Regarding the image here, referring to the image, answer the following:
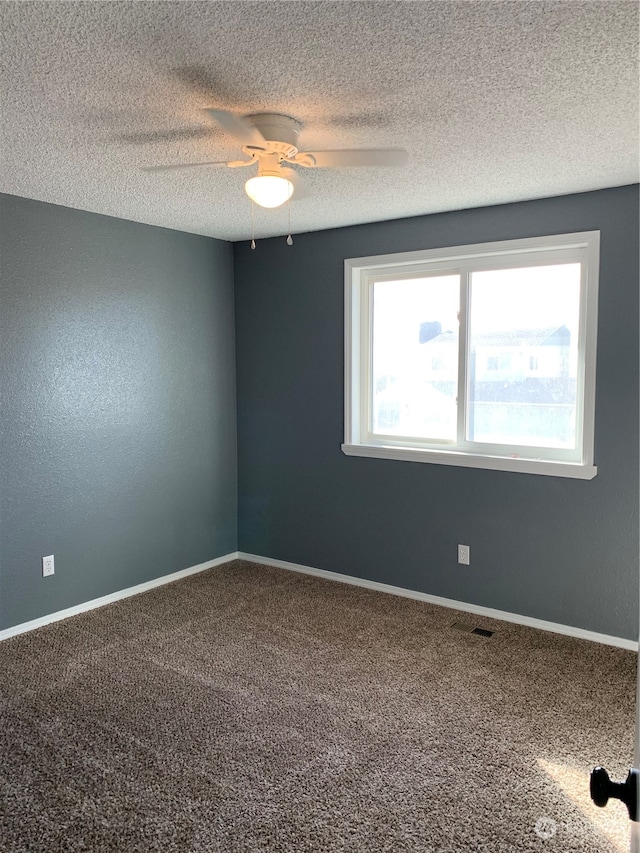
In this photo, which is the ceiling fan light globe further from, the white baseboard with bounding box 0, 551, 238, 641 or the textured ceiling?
the white baseboard with bounding box 0, 551, 238, 641

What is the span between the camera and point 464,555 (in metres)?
4.00

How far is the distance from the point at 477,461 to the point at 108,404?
7.52 feet

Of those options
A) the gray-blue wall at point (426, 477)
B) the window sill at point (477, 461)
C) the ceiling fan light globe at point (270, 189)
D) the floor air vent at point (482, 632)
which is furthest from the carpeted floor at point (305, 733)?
the ceiling fan light globe at point (270, 189)

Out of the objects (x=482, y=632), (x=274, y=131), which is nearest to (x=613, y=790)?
(x=274, y=131)

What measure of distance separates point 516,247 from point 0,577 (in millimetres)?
3387

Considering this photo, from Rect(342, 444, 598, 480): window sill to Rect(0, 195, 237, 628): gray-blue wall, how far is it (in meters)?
1.17

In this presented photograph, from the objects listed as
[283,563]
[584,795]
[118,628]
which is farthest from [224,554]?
[584,795]

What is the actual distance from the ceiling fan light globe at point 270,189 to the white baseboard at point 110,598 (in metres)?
2.74

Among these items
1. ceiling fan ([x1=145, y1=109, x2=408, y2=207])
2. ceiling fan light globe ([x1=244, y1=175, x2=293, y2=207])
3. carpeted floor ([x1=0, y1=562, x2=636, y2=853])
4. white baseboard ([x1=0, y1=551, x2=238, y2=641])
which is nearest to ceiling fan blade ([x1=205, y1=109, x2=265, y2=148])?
ceiling fan ([x1=145, y1=109, x2=408, y2=207])

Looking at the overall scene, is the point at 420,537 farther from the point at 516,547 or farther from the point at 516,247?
the point at 516,247

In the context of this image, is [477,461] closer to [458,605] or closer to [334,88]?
[458,605]

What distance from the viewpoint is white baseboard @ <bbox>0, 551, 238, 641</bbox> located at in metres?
3.67

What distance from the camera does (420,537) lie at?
4.18 m

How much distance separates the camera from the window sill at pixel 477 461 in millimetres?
3551
